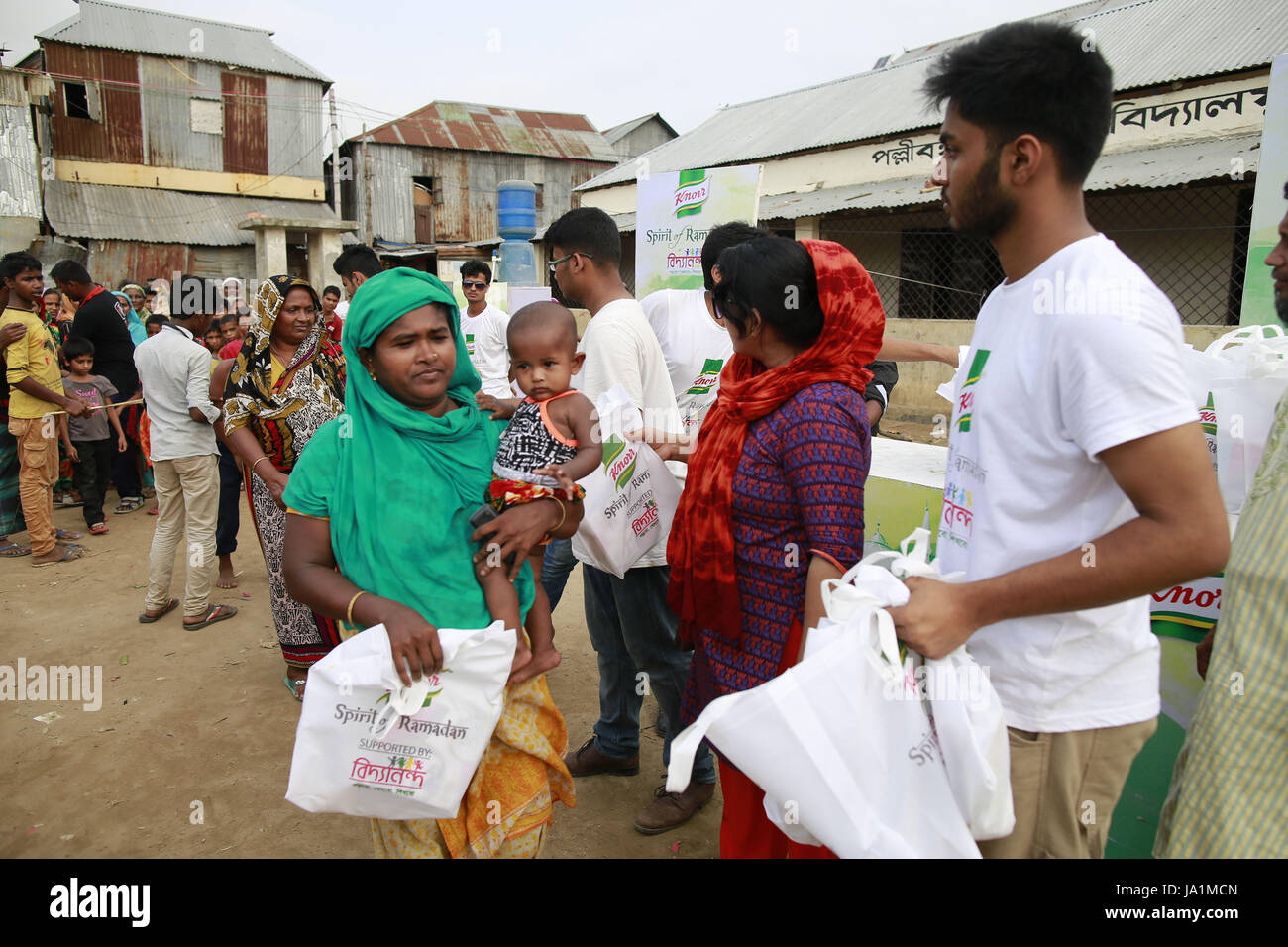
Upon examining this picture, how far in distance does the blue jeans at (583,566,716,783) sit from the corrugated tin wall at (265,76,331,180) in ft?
81.5

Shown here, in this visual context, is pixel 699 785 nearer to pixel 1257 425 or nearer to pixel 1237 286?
pixel 1257 425

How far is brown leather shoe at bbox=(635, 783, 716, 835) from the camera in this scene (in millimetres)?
2799

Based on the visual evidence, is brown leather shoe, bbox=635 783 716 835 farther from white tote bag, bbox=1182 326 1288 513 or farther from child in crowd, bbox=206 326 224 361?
child in crowd, bbox=206 326 224 361

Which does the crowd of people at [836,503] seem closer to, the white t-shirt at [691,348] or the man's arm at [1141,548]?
the man's arm at [1141,548]

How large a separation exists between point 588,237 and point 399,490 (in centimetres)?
169

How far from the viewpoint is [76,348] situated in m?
6.90

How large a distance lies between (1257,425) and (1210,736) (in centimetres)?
85

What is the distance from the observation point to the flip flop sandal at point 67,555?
6016 millimetres

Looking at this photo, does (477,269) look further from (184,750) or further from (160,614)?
(184,750)

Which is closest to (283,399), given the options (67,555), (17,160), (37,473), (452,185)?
(37,473)

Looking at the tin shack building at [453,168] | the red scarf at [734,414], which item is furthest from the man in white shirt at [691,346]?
the tin shack building at [453,168]

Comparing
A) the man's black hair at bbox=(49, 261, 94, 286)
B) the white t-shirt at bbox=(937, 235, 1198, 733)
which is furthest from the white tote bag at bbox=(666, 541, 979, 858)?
the man's black hair at bbox=(49, 261, 94, 286)

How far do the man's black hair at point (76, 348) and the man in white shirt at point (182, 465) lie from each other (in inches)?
110

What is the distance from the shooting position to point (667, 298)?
343 centimetres
